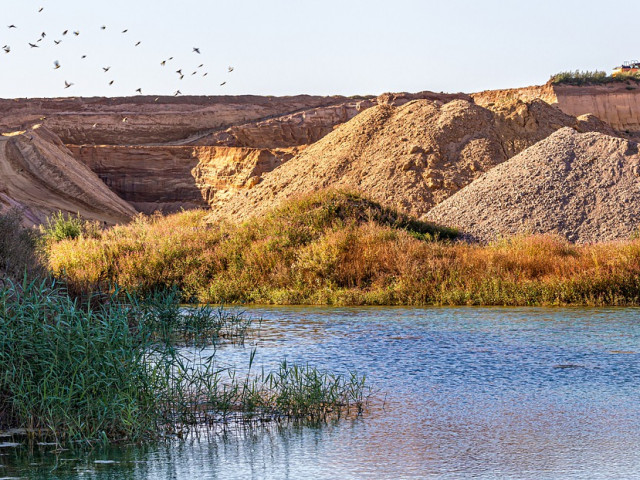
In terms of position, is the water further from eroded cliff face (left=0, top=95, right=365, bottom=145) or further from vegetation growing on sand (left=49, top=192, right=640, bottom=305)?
eroded cliff face (left=0, top=95, right=365, bottom=145)

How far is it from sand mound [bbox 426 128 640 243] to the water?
848 centimetres

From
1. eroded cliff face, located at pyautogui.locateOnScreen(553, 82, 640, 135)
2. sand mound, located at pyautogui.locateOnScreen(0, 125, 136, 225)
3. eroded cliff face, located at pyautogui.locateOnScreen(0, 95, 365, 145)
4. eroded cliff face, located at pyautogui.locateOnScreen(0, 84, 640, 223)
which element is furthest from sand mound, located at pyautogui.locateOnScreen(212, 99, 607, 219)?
eroded cliff face, located at pyautogui.locateOnScreen(553, 82, 640, 135)

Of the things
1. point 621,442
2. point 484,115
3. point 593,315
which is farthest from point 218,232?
point 621,442

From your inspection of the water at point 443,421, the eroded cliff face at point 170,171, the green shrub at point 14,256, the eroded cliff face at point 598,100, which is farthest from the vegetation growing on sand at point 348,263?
the eroded cliff face at point 598,100

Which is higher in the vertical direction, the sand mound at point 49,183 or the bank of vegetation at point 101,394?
the sand mound at point 49,183

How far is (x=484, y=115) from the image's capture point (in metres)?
29.2

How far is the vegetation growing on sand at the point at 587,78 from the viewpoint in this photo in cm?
6707

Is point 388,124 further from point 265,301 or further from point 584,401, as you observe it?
point 584,401

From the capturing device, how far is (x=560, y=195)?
21672mm

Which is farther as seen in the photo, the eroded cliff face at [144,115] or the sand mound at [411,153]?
the eroded cliff face at [144,115]

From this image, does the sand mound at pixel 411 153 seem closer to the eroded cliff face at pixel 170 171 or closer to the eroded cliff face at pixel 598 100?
the eroded cliff face at pixel 170 171

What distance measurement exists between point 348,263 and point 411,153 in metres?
10.5

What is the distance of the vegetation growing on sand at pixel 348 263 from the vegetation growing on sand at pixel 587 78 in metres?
50.5

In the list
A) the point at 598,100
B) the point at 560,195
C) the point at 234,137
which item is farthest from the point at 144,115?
the point at 560,195
